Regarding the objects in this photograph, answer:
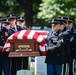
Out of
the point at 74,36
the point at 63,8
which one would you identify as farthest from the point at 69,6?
the point at 74,36

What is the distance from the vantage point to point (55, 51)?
10.5m

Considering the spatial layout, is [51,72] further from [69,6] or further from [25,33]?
[69,6]

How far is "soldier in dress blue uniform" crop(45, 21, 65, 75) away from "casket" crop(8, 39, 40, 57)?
37cm

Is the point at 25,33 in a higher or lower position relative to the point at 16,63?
higher

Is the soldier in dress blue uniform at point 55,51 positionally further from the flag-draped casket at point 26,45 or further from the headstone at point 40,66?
the headstone at point 40,66

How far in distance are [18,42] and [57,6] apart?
49.5 feet

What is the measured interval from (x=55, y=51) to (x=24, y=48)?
744 mm

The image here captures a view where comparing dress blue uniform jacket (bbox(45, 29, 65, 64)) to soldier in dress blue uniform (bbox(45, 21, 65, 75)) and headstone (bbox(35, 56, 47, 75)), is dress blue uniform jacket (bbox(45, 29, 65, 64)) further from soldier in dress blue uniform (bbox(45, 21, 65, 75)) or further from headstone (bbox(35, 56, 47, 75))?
headstone (bbox(35, 56, 47, 75))

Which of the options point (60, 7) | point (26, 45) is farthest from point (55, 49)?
point (60, 7)

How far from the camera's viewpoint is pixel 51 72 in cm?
1066

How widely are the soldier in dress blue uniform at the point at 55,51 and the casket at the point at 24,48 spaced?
37 cm

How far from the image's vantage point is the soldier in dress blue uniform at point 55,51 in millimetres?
10500

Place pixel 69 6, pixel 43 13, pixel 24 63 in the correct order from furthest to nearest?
pixel 43 13 → pixel 69 6 → pixel 24 63

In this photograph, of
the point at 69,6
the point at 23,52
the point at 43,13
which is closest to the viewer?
the point at 23,52
